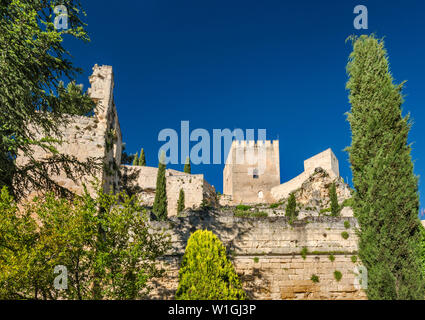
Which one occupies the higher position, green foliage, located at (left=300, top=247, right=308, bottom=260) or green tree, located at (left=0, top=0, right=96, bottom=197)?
green tree, located at (left=0, top=0, right=96, bottom=197)

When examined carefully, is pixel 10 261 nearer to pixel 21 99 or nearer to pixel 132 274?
pixel 132 274

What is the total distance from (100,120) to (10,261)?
6.67 metres

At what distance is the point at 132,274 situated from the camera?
6656mm

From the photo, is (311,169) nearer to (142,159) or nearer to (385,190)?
(142,159)

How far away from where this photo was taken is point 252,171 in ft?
147

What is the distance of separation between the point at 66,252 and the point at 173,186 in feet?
81.3

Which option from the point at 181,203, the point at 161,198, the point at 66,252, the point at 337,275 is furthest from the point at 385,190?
the point at 181,203

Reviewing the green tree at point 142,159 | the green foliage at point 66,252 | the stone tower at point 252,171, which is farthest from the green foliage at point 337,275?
the green tree at point 142,159

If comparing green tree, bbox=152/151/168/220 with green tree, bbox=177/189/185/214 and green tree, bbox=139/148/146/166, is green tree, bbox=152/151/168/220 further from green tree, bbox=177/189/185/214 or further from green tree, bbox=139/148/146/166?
green tree, bbox=139/148/146/166

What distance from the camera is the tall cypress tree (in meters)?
6.54

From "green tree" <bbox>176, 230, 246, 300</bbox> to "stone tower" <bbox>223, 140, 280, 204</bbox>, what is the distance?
35121mm

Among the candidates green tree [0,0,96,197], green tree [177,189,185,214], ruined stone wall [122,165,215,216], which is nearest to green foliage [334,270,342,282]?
green tree [0,0,96,197]
